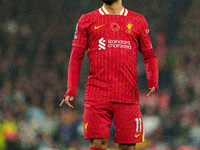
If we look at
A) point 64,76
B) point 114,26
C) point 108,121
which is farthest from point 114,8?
point 64,76

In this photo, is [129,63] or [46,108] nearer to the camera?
[129,63]

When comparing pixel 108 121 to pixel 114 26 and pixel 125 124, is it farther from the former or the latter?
pixel 114 26

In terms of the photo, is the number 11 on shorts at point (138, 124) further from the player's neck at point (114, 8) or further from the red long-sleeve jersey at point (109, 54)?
the player's neck at point (114, 8)

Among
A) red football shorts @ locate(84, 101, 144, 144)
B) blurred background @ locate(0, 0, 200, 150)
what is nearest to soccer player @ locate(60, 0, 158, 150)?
red football shorts @ locate(84, 101, 144, 144)

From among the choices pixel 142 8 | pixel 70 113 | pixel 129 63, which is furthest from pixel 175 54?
pixel 129 63

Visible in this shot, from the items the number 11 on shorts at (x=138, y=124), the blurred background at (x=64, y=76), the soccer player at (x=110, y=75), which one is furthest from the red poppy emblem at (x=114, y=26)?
the blurred background at (x=64, y=76)

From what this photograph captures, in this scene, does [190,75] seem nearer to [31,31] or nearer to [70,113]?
[70,113]

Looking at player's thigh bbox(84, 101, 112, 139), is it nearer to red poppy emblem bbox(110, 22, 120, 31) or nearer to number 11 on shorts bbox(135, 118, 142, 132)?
number 11 on shorts bbox(135, 118, 142, 132)

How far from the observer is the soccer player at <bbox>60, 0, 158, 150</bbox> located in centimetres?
212

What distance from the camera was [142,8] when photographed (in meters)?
4.39

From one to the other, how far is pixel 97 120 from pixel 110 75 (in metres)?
0.28

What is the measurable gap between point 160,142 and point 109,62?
7.00ft

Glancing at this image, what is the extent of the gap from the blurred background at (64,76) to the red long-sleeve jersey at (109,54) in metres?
1.91

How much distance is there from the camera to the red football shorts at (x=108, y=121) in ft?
6.89
